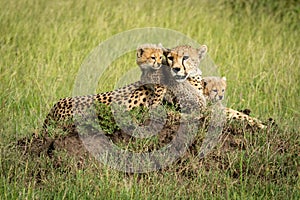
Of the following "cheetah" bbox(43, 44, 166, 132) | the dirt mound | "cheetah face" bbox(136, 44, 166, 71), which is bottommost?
the dirt mound

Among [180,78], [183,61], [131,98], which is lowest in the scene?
[131,98]

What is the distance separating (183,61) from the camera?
17.7 feet

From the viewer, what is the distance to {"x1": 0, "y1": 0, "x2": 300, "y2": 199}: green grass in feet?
15.1

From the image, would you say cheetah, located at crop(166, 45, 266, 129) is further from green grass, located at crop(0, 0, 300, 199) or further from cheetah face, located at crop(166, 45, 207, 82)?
green grass, located at crop(0, 0, 300, 199)

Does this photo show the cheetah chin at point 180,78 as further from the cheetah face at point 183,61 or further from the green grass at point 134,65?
the green grass at point 134,65

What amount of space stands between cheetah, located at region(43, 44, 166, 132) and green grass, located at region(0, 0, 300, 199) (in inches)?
10.5

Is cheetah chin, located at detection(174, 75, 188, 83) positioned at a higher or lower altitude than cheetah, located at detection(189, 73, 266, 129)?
higher

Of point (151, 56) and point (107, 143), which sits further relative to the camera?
point (151, 56)

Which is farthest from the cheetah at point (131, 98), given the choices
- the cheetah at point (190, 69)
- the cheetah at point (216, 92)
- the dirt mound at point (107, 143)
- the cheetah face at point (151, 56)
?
the cheetah at point (216, 92)

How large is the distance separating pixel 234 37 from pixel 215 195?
161 inches

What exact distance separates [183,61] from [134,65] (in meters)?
1.95

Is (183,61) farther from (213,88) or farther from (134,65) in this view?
(134,65)

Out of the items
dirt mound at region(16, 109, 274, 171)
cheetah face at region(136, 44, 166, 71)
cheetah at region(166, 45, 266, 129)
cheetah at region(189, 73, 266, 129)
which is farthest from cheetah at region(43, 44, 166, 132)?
cheetah at region(189, 73, 266, 129)

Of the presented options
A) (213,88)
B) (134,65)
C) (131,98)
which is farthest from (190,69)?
(134,65)
